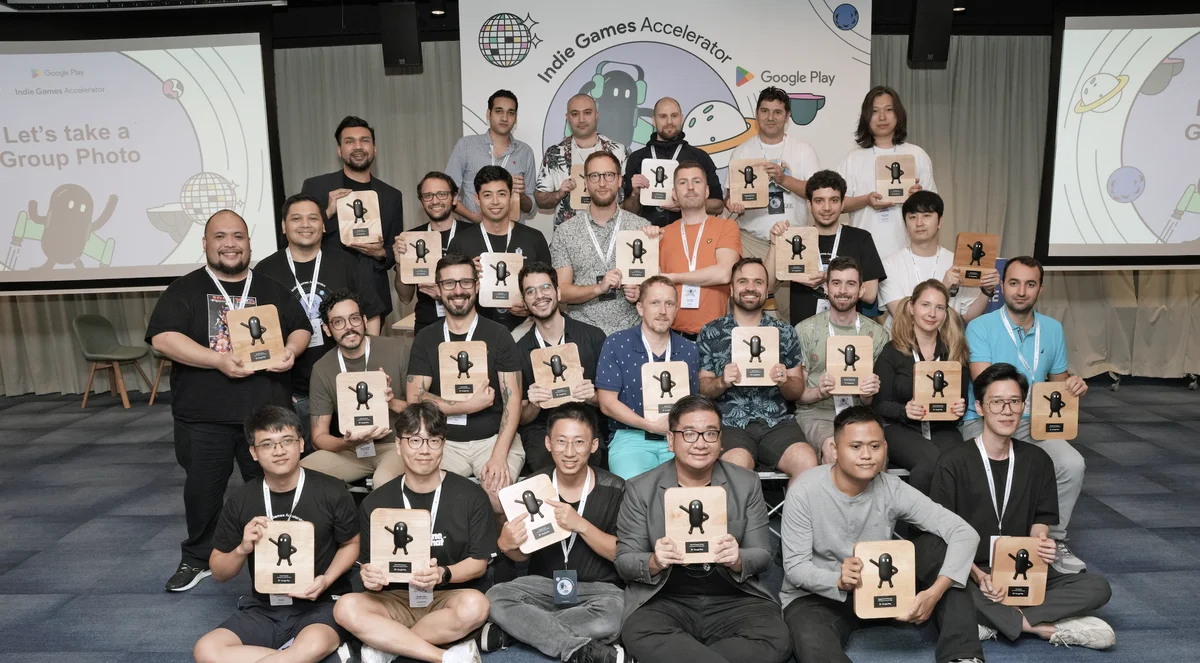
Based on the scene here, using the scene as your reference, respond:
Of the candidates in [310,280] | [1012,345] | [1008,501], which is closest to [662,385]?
[1008,501]

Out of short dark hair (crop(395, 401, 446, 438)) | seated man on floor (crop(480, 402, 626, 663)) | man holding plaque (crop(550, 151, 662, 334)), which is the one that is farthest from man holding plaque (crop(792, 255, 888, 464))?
short dark hair (crop(395, 401, 446, 438))

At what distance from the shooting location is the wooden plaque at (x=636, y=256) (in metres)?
4.64

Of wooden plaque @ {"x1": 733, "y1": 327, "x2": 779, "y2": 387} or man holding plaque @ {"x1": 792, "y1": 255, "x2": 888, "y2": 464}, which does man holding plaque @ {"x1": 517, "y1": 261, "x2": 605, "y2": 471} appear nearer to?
wooden plaque @ {"x1": 733, "y1": 327, "x2": 779, "y2": 387}

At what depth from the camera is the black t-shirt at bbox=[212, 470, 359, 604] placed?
341cm

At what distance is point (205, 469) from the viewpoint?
4.20 m

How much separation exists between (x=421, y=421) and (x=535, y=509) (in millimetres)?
525

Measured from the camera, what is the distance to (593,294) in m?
4.86

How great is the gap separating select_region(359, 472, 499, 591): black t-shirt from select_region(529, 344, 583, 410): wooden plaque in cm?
71

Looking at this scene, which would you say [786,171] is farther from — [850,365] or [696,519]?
[696,519]

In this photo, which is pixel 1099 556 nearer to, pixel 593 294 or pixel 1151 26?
pixel 593 294

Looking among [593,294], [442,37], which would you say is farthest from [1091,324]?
[442,37]

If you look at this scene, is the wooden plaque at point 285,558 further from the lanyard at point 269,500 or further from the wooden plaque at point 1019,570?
the wooden plaque at point 1019,570

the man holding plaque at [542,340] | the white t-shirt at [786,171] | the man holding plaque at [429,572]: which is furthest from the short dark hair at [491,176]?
the man holding plaque at [429,572]

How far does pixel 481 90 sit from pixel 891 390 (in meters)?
3.61
